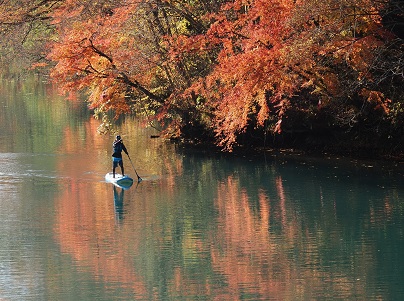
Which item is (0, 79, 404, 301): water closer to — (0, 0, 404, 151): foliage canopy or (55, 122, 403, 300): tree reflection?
(55, 122, 403, 300): tree reflection

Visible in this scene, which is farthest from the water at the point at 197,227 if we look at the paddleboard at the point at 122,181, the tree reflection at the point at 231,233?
the paddleboard at the point at 122,181

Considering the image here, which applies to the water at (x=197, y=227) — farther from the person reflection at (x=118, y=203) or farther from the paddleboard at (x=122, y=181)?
the paddleboard at (x=122, y=181)

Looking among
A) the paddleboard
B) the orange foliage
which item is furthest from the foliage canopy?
the paddleboard

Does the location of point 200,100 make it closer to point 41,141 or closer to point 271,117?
point 271,117

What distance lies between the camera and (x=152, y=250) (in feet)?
55.1

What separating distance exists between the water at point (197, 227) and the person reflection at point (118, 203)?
5cm

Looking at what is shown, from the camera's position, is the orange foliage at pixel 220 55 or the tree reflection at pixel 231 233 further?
the orange foliage at pixel 220 55

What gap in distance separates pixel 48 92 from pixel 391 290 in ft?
136

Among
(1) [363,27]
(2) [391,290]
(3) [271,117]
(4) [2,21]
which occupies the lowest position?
(2) [391,290]

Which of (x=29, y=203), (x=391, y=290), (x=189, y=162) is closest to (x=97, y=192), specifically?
(x=29, y=203)

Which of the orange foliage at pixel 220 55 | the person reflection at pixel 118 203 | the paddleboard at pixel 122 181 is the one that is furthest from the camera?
the paddleboard at pixel 122 181

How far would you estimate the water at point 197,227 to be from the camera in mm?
14359

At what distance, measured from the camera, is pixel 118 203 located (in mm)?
21688

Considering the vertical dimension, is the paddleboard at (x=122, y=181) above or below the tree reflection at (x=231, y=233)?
above
